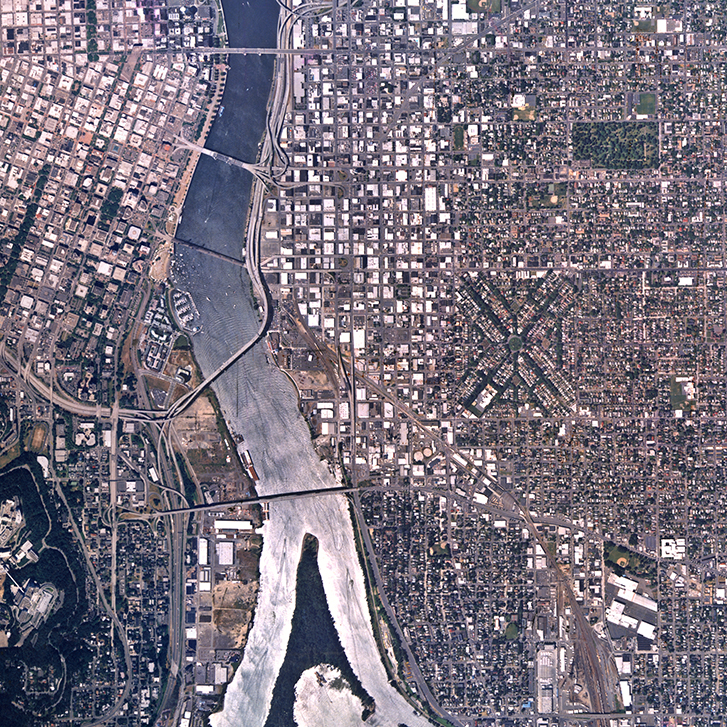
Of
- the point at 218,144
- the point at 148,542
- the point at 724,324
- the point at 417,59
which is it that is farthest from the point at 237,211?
the point at 724,324

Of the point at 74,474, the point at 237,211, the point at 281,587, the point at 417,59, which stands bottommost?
the point at 281,587

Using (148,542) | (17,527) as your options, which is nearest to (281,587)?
(148,542)

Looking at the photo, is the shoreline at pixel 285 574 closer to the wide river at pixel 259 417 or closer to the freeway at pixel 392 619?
the wide river at pixel 259 417

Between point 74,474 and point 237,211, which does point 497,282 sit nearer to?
point 237,211

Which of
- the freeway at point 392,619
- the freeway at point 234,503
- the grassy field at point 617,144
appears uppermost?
the grassy field at point 617,144

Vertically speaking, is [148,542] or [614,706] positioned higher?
[148,542]

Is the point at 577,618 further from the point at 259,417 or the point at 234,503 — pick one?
the point at 259,417

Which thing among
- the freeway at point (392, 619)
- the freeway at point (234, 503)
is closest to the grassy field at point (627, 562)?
the freeway at point (392, 619)

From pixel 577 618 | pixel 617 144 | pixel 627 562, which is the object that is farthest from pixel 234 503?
pixel 617 144
